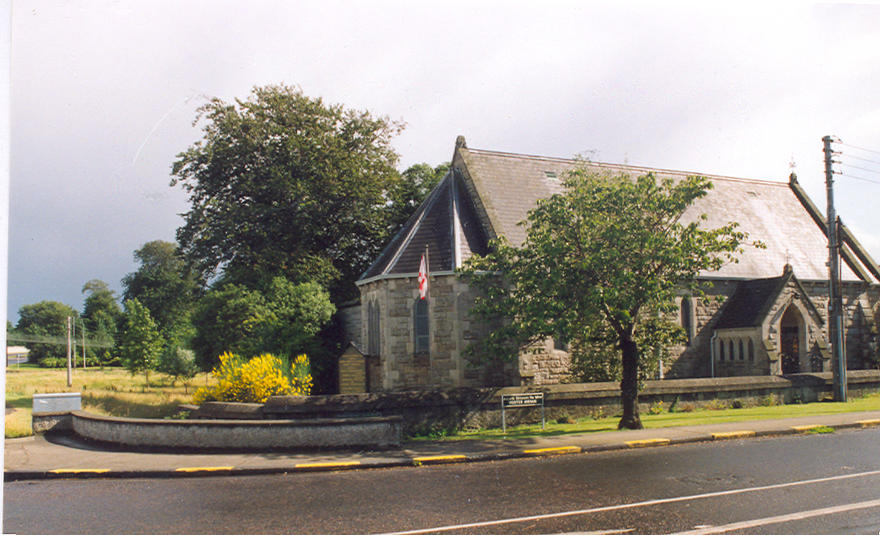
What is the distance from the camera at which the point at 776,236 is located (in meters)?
32.6

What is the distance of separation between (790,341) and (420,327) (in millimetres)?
16940

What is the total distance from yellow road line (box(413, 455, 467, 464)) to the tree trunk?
6113 mm

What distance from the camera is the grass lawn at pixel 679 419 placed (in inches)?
669

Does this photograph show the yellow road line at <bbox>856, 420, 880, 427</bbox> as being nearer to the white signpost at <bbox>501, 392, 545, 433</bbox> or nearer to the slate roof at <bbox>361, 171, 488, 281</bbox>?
the white signpost at <bbox>501, 392, 545, 433</bbox>

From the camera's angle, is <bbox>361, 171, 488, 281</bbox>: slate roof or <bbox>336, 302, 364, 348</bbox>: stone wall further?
<bbox>336, 302, 364, 348</bbox>: stone wall

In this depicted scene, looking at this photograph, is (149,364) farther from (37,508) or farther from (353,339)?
(37,508)

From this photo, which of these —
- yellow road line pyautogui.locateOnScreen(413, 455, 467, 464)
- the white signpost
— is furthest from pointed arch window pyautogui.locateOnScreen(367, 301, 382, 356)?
yellow road line pyautogui.locateOnScreen(413, 455, 467, 464)

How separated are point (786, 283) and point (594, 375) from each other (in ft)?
33.3

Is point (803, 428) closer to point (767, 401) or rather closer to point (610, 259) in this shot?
point (767, 401)

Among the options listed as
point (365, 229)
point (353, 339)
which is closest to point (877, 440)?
point (353, 339)

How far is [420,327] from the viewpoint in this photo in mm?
24234

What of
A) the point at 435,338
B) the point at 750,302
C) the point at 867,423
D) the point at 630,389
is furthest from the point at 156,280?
the point at 867,423

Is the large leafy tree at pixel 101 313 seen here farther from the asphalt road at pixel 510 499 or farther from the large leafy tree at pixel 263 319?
the asphalt road at pixel 510 499

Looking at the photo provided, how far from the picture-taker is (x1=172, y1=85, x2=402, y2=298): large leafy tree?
33219 mm
